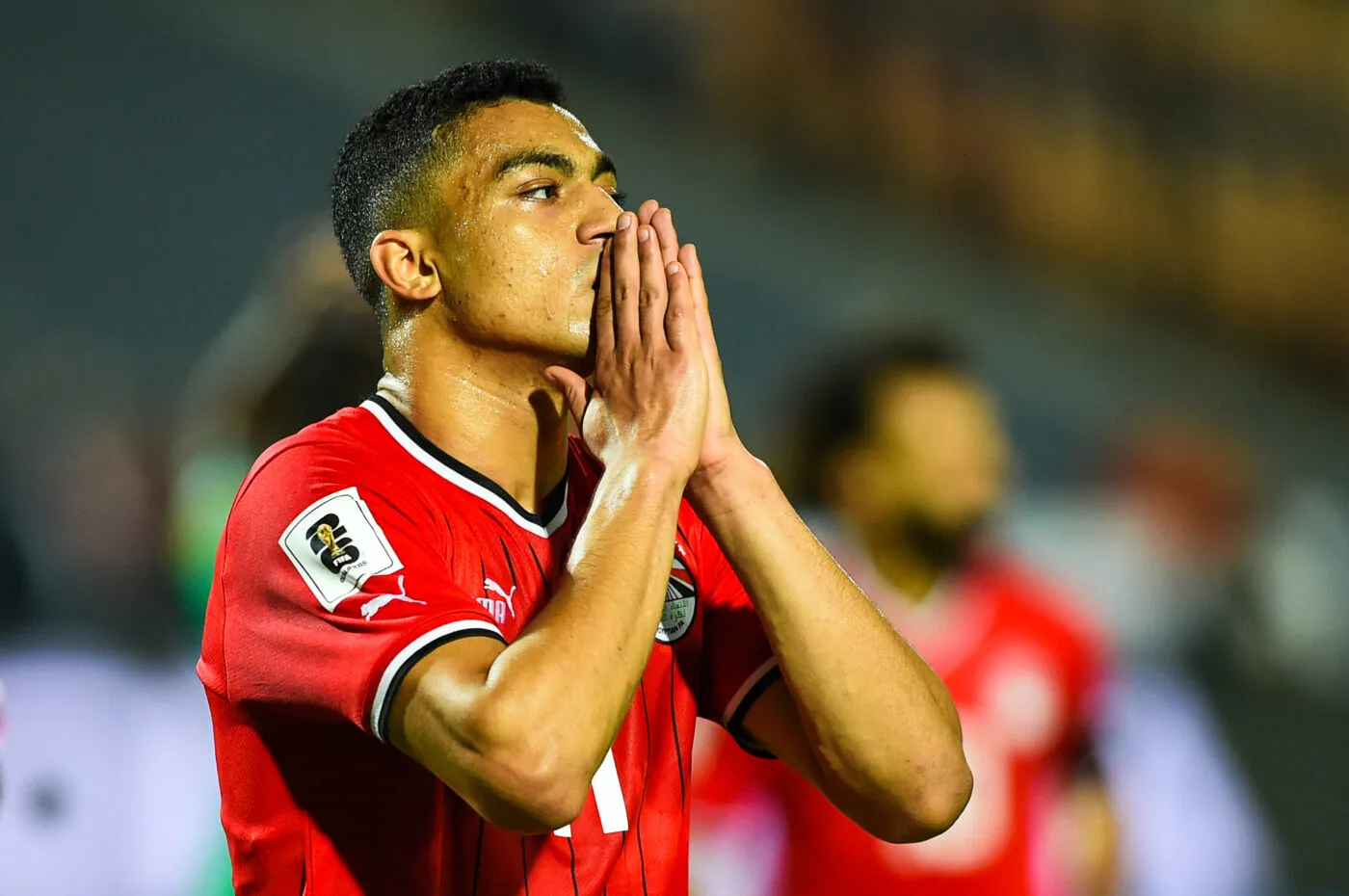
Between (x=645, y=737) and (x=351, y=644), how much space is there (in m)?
0.46

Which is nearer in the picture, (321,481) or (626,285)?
(321,481)

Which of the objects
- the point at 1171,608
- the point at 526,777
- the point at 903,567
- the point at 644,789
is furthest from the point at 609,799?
the point at 1171,608

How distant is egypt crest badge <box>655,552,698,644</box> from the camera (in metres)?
1.86

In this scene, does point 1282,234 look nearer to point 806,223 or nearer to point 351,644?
point 806,223

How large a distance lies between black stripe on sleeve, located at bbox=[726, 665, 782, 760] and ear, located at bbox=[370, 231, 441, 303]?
26.6 inches

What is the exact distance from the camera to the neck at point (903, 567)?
3188 millimetres

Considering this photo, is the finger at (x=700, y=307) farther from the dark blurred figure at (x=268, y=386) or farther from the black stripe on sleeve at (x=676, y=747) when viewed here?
the dark blurred figure at (x=268, y=386)

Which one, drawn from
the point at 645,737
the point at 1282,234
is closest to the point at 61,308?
the point at 645,737

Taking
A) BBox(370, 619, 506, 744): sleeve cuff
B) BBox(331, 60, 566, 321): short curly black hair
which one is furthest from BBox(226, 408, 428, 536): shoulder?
BBox(331, 60, 566, 321): short curly black hair

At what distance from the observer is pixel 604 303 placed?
5.97ft

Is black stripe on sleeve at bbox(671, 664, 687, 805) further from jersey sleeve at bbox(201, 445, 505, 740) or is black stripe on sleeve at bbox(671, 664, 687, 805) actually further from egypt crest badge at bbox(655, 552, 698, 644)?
jersey sleeve at bbox(201, 445, 505, 740)

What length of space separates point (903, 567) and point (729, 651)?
1376 mm

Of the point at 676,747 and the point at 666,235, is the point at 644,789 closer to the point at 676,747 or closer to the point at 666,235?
the point at 676,747

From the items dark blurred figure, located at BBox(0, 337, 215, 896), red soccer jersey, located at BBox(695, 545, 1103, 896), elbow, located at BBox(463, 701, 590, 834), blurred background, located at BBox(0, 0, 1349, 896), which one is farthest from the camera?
blurred background, located at BBox(0, 0, 1349, 896)
